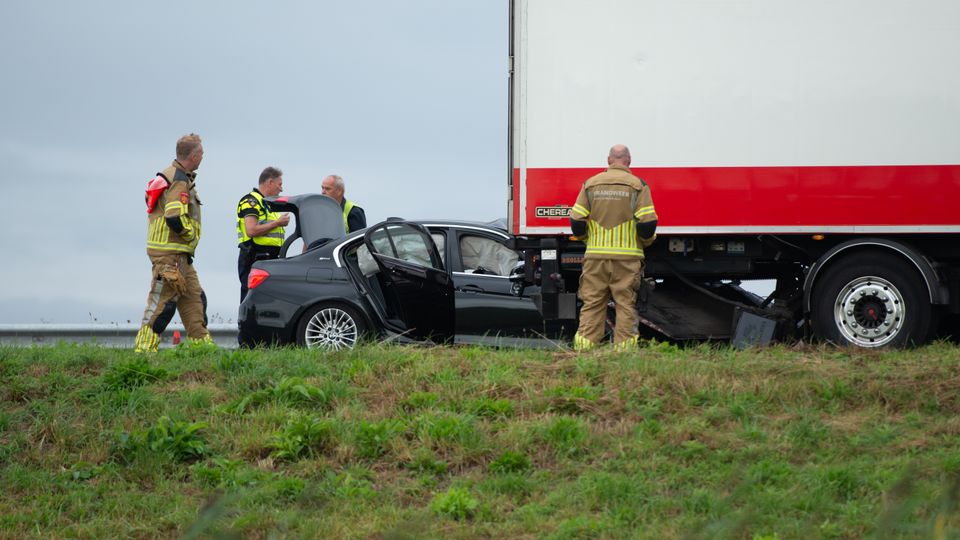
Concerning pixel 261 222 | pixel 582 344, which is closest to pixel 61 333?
pixel 261 222

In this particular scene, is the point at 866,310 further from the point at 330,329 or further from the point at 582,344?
the point at 330,329

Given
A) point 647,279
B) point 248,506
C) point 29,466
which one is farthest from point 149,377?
point 647,279

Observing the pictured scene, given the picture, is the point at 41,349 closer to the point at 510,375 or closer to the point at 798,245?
the point at 510,375

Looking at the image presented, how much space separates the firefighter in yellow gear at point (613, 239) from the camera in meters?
9.98

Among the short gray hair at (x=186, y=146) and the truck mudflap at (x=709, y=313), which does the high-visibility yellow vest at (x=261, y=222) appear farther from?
the truck mudflap at (x=709, y=313)

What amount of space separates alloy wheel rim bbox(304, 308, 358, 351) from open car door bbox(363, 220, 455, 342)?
1.83 feet

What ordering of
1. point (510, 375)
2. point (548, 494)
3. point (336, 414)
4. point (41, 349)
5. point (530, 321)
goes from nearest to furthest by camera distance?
1. point (548, 494)
2. point (336, 414)
3. point (510, 375)
4. point (41, 349)
5. point (530, 321)

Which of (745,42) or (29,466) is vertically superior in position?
(745,42)

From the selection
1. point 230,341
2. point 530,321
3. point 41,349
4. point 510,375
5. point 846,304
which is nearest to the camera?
point 510,375

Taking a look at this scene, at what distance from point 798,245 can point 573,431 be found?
4.69 metres

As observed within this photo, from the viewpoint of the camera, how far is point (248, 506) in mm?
6227

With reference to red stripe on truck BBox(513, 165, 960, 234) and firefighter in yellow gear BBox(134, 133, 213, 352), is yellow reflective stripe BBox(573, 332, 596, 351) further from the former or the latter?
firefighter in yellow gear BBox(134, 133, 213, 352)

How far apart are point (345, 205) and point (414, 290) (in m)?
3.10

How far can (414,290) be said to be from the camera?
10.9 meters
